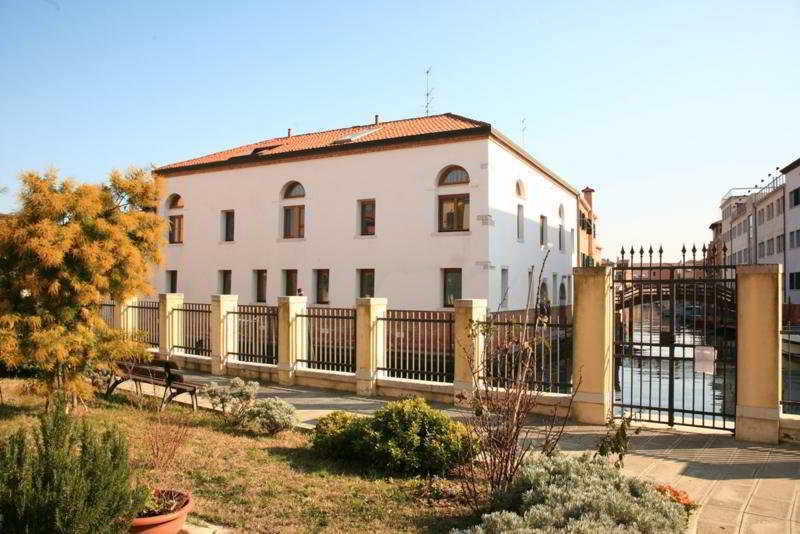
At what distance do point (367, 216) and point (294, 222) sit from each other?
403 cm

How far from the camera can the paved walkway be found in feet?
17.4

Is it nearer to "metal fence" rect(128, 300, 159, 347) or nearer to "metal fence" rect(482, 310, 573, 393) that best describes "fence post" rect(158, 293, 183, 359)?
"metal fence" rect(128, 300, 159, 347)

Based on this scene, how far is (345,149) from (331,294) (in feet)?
20.8

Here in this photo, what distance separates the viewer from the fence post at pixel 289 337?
12531 mm

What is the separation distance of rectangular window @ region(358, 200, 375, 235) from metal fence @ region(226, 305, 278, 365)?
34.1ft

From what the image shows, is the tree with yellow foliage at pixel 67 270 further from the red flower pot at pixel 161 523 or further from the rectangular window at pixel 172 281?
the rectangular window at pixel 172 281

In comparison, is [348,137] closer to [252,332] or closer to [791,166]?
[252,332]

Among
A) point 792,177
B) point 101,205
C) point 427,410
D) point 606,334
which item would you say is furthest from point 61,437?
point 792,177

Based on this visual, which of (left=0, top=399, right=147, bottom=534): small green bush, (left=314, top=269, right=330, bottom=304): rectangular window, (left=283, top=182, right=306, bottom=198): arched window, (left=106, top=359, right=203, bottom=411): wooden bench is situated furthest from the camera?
(left=283, top=182, right=306, bottom=198): arched window

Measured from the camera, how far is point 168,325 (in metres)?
15.1

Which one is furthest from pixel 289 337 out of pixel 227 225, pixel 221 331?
pixel 227 225

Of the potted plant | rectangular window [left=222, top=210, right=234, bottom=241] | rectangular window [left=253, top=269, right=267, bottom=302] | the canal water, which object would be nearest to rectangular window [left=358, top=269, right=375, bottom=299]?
rectangular window [left=253, top=269, right=267, bottom=302]

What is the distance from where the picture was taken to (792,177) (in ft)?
130

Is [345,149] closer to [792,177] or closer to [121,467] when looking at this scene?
[121,467]
